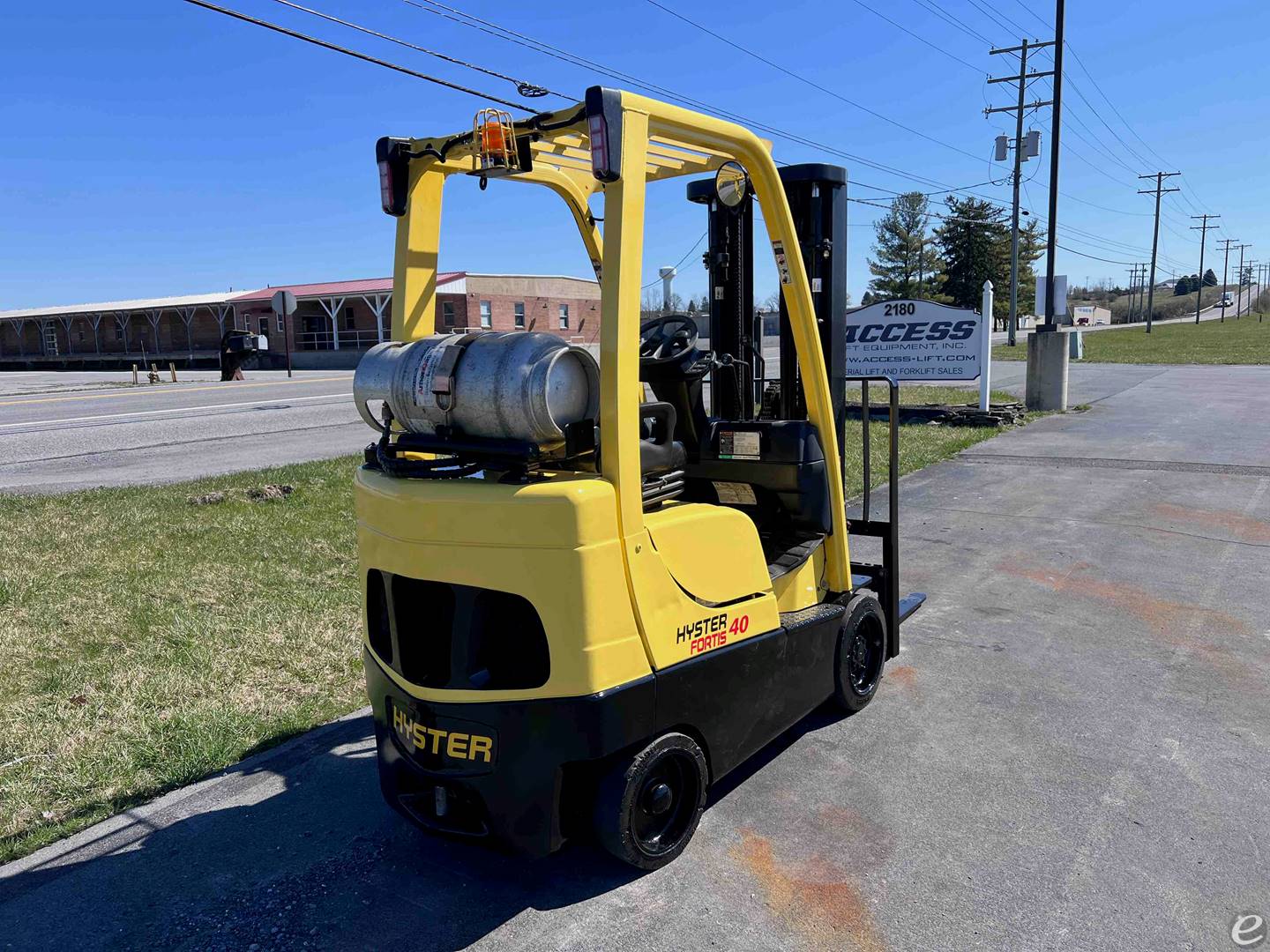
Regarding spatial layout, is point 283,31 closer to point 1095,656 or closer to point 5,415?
point 1095,656

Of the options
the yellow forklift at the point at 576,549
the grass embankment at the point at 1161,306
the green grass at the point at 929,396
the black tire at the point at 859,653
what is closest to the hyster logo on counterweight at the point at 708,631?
the yellow forklift at the point at 576,549

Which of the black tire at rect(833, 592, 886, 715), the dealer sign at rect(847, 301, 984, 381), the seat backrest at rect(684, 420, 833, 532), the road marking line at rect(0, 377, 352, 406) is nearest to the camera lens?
the seat backrest at rect(684, 420, 833, 532)

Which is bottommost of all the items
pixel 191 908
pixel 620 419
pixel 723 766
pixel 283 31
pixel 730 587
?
pixel 191 908

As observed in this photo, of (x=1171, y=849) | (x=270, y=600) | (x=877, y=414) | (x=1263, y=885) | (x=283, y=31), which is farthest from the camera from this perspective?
(x=877, y=414)

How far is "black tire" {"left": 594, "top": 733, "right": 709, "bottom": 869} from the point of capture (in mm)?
3098

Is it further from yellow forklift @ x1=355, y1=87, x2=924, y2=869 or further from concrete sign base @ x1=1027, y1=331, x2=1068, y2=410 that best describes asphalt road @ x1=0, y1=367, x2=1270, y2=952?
concrete sign base @ x1=1027, y1=331, x2=1068, y2=410

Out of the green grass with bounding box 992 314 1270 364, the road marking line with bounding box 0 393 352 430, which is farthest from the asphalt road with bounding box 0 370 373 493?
the green grass with bounding box 992 314 1270 364

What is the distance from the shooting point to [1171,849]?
11.2 ft

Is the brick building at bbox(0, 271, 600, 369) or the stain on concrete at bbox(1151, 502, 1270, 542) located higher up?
the brick building at bbox(0, 271, 600, 369)

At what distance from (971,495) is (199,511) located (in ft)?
27.3

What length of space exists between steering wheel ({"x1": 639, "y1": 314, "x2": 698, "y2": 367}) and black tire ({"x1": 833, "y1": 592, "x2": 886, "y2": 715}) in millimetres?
1490

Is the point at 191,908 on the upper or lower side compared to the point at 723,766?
lower

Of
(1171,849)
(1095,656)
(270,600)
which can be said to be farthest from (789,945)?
(270,600)

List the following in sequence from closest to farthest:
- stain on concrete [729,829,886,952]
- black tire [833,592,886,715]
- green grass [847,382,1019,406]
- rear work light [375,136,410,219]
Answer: stain on concrete [729,829,886,952], rear work light [375,136,410,219], black tire [833,592,886,715], green grass [847,382,1019,406]
